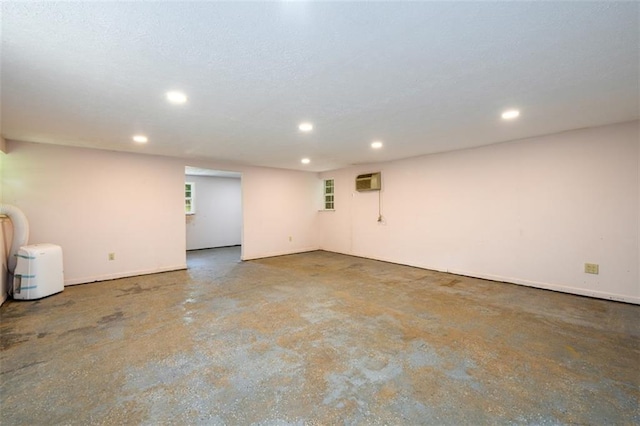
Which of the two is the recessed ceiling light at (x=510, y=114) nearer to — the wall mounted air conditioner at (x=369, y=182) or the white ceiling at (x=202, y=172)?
the wall mounted air conditioner at (x=369, y=182)

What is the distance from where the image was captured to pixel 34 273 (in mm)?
3488

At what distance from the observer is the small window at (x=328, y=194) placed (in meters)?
7.39

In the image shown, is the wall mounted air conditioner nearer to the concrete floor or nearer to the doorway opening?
the concrete floor

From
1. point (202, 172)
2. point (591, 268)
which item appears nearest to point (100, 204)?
point (202, 172)

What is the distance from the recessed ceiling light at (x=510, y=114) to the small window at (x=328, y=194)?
4686 millimetres

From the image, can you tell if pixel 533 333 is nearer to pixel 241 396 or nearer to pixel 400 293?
pixel 400 293

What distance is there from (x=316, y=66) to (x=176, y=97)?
1.34 meters

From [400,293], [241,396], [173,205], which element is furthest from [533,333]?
[173,205]

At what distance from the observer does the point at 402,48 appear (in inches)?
67.7

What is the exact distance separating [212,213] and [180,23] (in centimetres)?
715

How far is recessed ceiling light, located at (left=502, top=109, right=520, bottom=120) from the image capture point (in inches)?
112

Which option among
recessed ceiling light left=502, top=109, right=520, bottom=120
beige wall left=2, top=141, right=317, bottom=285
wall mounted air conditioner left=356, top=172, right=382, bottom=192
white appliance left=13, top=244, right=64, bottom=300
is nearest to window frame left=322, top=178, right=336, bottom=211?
wall mounted air conditioner left=356, top=172, right=382, bottom=192

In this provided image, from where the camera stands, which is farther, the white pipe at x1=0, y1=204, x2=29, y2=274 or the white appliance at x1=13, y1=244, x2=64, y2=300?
the white pipe at x1=0, y1=204, x2=29, y2=274

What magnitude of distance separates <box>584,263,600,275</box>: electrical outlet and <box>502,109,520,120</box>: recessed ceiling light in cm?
222
